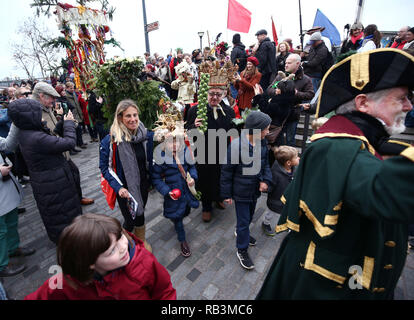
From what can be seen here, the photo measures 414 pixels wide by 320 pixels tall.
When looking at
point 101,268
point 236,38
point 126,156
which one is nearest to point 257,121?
point 126,156

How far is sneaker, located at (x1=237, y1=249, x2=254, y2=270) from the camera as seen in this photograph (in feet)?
9.43

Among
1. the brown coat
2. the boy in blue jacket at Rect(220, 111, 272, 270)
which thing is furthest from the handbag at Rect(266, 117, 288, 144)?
the boy in blue jacket at Rect(220, 111, 272, 270)

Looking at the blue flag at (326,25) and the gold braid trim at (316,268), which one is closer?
the gold braid trim at (316,268)

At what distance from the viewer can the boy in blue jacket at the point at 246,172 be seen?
2.78m

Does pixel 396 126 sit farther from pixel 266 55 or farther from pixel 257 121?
pixel 266 55

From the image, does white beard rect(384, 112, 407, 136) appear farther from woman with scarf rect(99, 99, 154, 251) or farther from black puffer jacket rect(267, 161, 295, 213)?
woman with scarf rect(99, 99, 154, 251)

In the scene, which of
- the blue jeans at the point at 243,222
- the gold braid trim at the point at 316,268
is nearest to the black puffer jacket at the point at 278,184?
the blue jeans at the point at 243,222

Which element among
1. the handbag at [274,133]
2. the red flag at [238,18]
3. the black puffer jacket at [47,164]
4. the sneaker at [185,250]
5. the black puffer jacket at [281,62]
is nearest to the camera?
the black puffer jacket at [47,164]

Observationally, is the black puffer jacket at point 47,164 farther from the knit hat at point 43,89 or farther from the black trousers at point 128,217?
the knit hat at point 43,89

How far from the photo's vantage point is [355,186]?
3.20 feet

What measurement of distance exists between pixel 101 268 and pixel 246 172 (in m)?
2.02

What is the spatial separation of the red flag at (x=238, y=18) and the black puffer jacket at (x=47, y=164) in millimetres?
6532

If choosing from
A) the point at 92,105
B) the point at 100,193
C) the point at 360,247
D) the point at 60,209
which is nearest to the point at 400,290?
the point at 360,247

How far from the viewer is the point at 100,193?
206 inches
